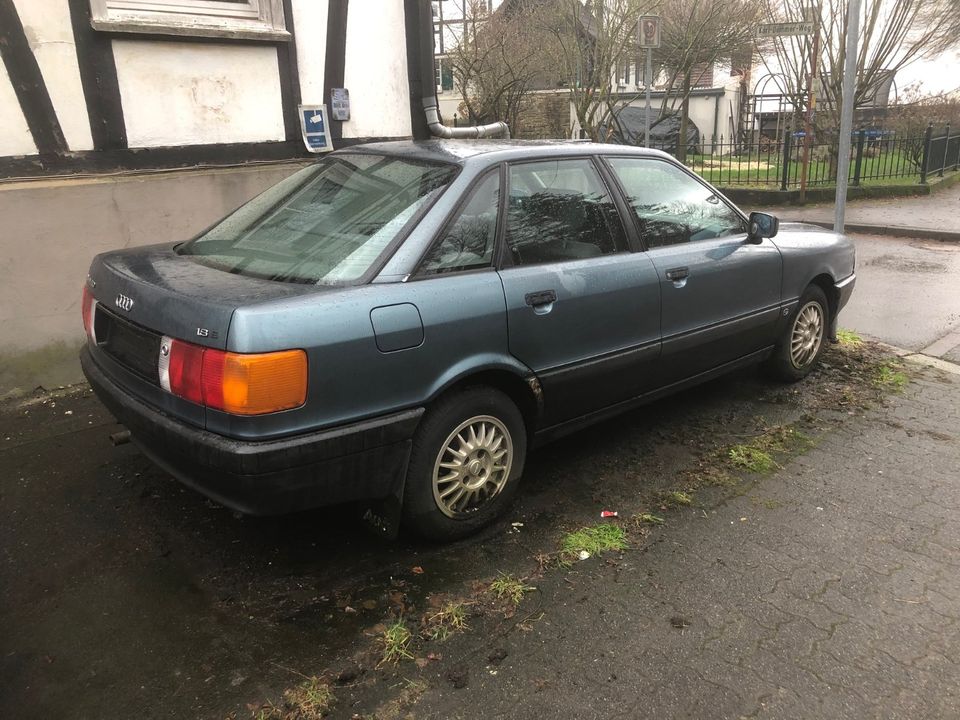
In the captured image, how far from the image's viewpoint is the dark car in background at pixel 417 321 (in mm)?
2588

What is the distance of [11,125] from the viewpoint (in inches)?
189

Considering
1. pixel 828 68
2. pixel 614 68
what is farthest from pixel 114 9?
pixel 828 68

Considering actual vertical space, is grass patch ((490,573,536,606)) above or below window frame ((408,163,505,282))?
below

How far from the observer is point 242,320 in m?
2.50

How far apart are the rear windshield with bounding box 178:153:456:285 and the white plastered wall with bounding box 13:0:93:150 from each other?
7.01ft

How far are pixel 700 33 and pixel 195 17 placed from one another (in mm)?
14831

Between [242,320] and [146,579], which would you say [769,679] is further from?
[146,579]

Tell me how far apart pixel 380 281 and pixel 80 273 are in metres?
3.30

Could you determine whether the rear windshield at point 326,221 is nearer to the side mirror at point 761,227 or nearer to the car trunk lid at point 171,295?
the car trunk lid at point 171,295

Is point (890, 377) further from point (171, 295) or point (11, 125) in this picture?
point (11, 125)

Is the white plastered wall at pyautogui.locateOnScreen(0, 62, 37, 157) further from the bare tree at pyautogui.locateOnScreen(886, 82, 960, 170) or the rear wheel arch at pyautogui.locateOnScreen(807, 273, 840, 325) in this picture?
the bare tree at pyautogui.locateOnScreen(886, 82, 960, 170)

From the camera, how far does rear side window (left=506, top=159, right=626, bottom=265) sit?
3361mm

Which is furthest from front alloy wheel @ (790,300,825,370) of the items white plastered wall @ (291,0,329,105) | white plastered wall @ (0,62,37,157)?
white plastered wall @ (0,62,37,157)

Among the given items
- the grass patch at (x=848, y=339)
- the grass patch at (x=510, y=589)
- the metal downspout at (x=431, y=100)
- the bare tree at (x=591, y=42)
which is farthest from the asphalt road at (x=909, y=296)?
the bare tree at (x=591, y=42)
